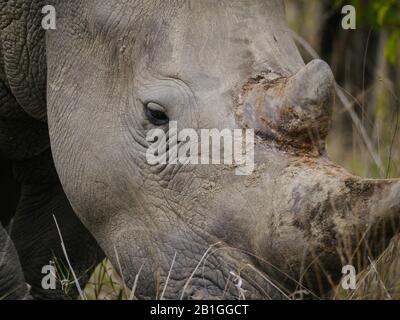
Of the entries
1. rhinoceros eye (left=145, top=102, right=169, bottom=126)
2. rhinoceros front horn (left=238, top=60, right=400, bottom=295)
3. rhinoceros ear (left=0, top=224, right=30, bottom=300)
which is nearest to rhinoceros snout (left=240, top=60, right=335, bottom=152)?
rhinoceros front horn (left=238, top=60, right=400, bottom=295)

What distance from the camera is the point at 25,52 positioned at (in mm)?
4773

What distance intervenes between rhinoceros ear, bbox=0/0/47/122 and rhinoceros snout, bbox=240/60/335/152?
3.89ft

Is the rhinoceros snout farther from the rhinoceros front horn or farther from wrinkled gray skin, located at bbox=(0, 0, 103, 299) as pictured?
wrinkled gray skin, located at bbox=(0, 0, 103, 299)

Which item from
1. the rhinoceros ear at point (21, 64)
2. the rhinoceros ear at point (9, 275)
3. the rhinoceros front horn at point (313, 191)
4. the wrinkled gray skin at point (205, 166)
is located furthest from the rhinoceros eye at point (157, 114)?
the rhinoceros ear at point (9, 275)

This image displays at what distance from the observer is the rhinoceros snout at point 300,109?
3.83 meters

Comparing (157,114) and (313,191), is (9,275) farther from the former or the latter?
(313,191)

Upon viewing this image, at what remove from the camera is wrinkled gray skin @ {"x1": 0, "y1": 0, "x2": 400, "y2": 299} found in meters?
3.73

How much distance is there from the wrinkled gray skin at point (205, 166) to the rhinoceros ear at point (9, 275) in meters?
0.57

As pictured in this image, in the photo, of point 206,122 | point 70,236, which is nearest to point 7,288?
point 70,236

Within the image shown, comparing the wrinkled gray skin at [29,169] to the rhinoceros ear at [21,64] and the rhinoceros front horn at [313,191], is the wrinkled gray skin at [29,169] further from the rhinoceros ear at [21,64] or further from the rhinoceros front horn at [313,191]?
the rhinoceros front horn at [313,191]

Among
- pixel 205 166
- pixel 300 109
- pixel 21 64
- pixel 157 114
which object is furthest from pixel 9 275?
pixel 300 109

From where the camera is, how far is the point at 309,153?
3869 millimetres
